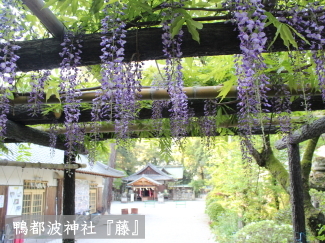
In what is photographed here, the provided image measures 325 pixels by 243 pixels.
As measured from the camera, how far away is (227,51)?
5.03 feet

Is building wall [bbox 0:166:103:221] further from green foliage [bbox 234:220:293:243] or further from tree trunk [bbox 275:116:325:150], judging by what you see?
tree trunk [bbox 275:116:325:150]

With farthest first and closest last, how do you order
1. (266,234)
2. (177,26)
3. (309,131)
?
(266,234) < (309,131) < (177,26)

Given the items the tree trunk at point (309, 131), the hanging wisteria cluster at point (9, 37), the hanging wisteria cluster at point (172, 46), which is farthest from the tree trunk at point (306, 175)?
the hanging wisteria cluster at point (9, 37)

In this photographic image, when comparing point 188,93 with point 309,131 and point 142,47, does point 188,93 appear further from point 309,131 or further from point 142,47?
point 309,131

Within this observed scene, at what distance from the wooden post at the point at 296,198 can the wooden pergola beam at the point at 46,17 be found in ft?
11.9

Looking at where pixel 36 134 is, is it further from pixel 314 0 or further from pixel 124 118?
pixel 314 0

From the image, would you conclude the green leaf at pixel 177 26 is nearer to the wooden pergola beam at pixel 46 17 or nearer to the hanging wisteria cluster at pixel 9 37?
the wooden pergola beam at pixel 46 17

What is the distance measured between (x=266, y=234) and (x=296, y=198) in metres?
0.98

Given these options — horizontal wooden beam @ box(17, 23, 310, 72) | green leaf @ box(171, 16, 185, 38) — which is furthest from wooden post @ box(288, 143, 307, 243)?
green leaf @ box(171, 16, 185, 38)

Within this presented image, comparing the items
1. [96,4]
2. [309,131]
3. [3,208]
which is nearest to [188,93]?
[96,4]

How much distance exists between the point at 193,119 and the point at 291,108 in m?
1.05

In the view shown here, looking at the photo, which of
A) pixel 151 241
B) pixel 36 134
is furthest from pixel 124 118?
pixel 151 241

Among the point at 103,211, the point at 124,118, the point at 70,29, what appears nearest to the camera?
the point at 70,29

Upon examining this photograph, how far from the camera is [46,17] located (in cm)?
152
